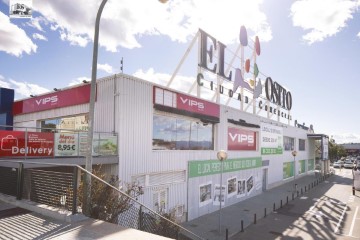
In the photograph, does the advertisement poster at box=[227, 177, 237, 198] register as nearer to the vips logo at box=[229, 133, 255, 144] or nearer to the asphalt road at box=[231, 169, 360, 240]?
the vips logo at box=[229, 133, 255, 144]

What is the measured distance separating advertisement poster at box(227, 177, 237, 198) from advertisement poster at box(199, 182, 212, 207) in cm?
319

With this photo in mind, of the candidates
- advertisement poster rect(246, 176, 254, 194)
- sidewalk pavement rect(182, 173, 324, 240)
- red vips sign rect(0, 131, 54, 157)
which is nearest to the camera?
red vips sign rect(0, 131, 54, 157)

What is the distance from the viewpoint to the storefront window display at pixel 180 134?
18.0 metres

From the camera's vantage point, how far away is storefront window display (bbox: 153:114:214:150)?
707 inches

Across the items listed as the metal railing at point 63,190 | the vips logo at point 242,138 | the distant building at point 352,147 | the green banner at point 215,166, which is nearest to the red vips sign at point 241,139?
the vips logo at point 242,138

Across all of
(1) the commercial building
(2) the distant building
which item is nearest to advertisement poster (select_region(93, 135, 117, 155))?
(1) the commercial building

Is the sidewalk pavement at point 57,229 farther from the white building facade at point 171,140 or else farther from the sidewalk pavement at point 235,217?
the sidewalk pavement at point 235,217

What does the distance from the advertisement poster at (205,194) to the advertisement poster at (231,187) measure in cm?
319

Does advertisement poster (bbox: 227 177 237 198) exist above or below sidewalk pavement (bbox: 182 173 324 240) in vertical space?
above

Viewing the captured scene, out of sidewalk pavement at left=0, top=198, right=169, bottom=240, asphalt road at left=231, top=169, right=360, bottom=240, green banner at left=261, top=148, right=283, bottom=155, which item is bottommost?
asphalt road at left=231, top=169, right=360, bottom=240

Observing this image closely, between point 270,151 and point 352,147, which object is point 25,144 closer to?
point 270,151

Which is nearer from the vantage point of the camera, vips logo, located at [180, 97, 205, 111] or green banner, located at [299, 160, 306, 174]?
vips logo, located at [180, 97, 205, 111]

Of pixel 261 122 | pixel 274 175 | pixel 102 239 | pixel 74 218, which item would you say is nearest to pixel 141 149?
pixel 74 218

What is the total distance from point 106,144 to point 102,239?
847cm
